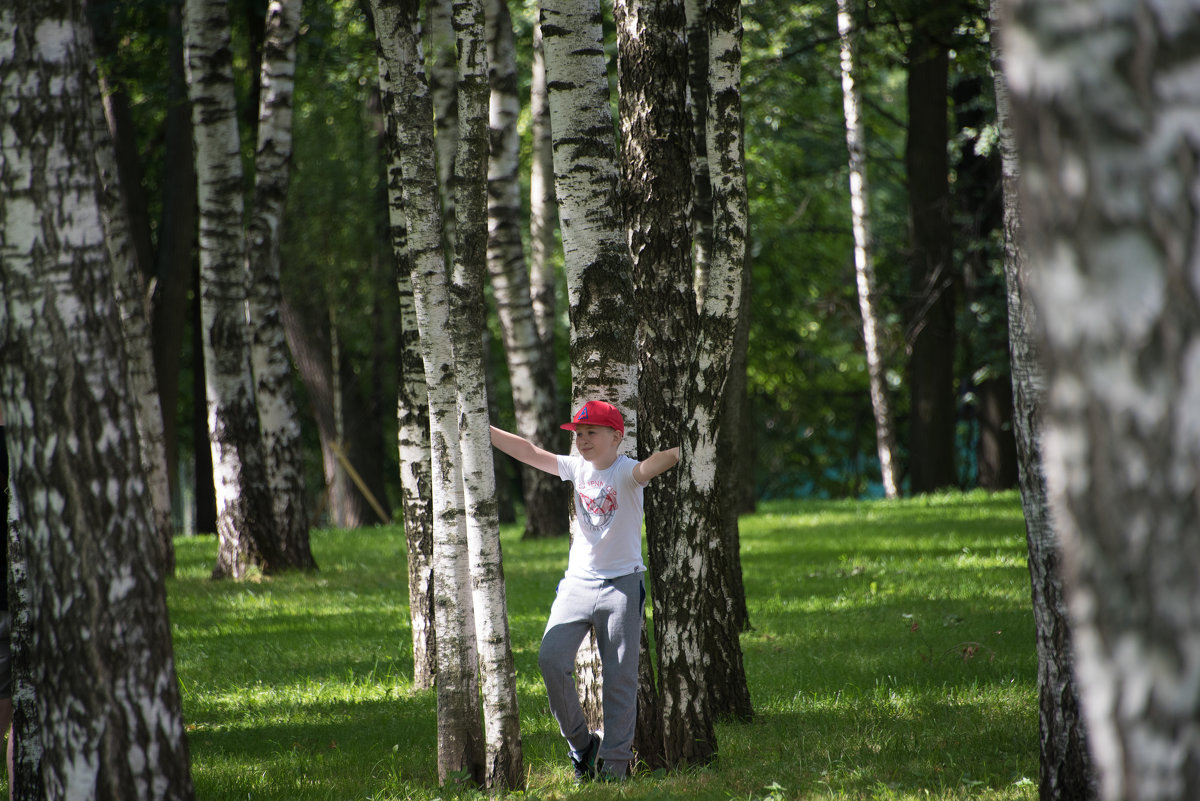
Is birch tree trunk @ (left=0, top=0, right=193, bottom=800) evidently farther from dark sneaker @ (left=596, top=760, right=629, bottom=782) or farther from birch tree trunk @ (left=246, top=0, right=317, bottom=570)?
birch tree trunk @ (left=246, top=0, right=317, bottom=570)

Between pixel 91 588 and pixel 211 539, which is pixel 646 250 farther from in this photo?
pixel 211 539

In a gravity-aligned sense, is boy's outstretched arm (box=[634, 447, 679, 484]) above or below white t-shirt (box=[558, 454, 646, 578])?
above

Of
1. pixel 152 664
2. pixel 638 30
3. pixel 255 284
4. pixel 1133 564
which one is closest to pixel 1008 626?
pixel 638 30

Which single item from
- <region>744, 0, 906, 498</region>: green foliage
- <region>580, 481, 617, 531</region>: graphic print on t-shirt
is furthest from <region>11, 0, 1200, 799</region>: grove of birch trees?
<region>744, 0, 906, 498</region>: green foliage

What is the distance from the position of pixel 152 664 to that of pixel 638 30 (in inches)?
146

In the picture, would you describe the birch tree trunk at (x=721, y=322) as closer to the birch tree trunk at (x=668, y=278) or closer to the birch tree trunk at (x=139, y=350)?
the birch tree trunk at (x=668, y=278)

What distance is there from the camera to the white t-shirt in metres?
A: 5.23

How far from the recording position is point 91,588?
3.19m

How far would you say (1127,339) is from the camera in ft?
4.52

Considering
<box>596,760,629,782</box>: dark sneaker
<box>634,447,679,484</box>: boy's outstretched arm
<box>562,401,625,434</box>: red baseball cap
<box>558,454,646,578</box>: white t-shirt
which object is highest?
<box>562,401,625,434</box>: red baseball cap

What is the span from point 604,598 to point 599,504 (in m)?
0.45

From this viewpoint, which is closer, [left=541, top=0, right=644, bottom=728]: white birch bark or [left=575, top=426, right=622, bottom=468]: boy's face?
[left=575, top=426, right=622, bottom=468]: boy's face

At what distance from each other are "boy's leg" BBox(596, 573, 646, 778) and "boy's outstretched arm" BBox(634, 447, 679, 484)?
558 mm

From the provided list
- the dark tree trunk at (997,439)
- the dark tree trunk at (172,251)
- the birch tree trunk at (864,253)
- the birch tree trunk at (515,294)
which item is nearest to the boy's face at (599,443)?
the birch tree trunk at (515,294)
